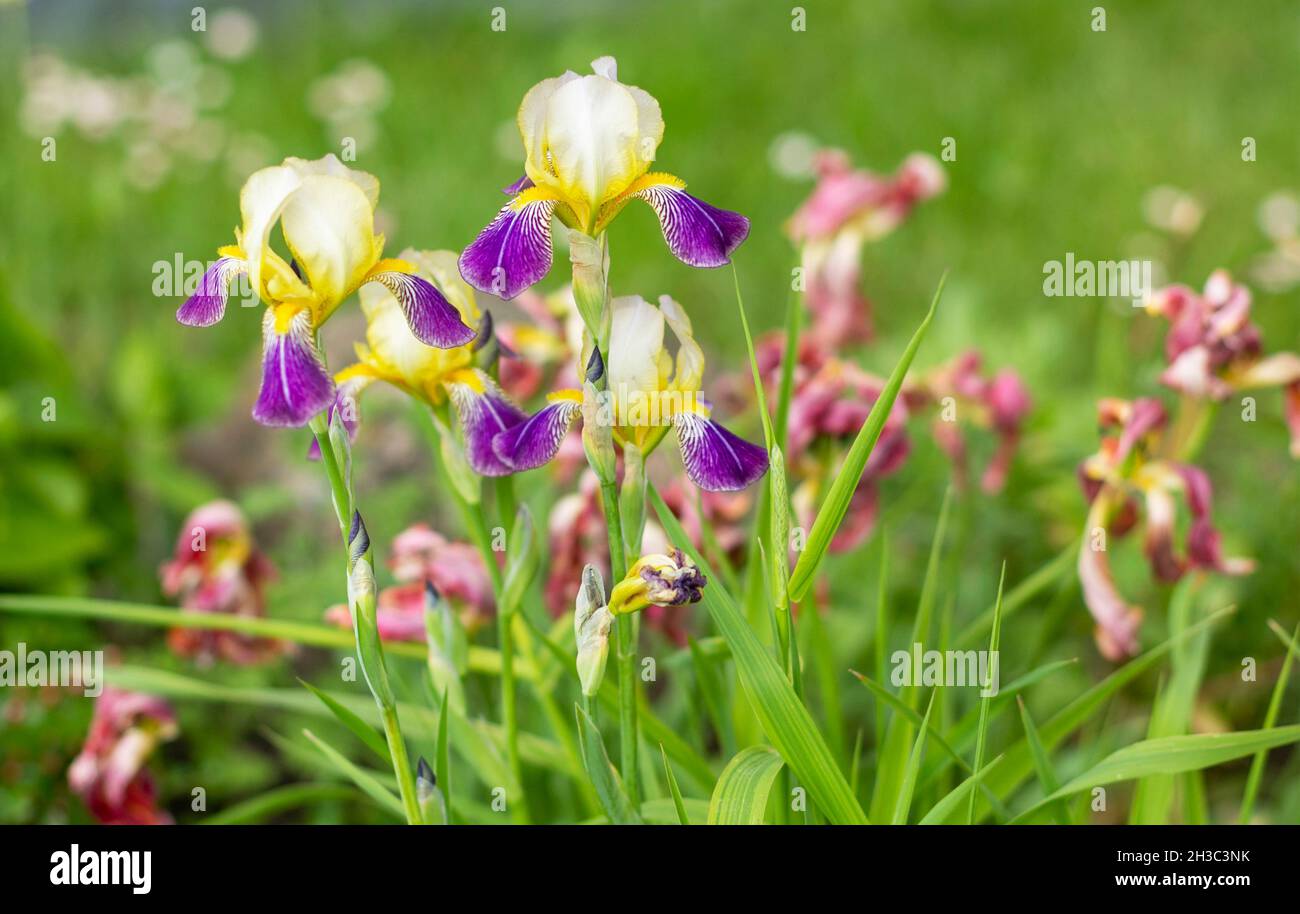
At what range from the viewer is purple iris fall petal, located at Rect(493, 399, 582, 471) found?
989 mm

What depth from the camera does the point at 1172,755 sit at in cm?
110

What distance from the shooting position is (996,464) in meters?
1.86

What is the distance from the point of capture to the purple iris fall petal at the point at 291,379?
0.90 metres

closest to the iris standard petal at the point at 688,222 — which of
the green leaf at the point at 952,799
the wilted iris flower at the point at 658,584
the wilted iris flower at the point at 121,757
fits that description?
the wilted iris flower at the point at 658,584

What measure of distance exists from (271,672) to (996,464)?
1238mm

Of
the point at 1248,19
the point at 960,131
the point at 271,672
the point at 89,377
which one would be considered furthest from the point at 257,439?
A: the point at 1248,19

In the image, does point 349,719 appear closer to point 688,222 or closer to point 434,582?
point 434,582

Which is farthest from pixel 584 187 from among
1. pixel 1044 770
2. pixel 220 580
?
pixel 220 580

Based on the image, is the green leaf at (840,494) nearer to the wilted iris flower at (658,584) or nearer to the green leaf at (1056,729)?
the wilted iris flower at (658,584)

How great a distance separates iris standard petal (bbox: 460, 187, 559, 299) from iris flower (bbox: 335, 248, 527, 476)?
0.40 feet

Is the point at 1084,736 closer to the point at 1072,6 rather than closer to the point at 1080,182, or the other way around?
the point at 1080,182

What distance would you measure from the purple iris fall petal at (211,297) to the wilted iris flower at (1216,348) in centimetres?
103

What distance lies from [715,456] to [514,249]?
225mm

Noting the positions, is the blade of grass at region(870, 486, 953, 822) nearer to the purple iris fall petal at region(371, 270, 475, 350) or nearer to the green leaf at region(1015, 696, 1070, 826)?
the green leaf at region(1015, 696, 1070, 826)
